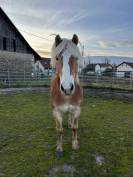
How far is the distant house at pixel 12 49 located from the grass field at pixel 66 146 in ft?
36.0

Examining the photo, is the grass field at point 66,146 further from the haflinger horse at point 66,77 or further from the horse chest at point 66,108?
the horse chest at point 66,108

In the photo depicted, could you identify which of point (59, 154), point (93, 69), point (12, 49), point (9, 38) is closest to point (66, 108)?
point (59, 154)

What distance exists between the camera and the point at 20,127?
18.6 feet

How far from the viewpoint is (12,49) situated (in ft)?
61.0

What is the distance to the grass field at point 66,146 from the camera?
3507 millimetres

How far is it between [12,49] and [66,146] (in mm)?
15357

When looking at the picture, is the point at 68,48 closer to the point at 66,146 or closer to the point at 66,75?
the point at 66,75

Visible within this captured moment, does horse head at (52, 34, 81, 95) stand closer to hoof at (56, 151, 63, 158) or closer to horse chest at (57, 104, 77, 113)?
horse chest at (57, 104, 77, 113)

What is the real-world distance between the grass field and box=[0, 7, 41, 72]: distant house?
432 inches

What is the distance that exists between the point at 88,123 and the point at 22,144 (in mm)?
2090

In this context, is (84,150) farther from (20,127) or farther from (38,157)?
(20,127)

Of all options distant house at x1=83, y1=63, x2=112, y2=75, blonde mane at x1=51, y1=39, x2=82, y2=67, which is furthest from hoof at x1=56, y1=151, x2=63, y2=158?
distant house at x1=83, y1=63, x2=112, y2=75

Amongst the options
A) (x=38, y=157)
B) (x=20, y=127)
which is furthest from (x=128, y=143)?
(x=20, y=127)

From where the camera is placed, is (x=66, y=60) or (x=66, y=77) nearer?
(x=66, y=77)
